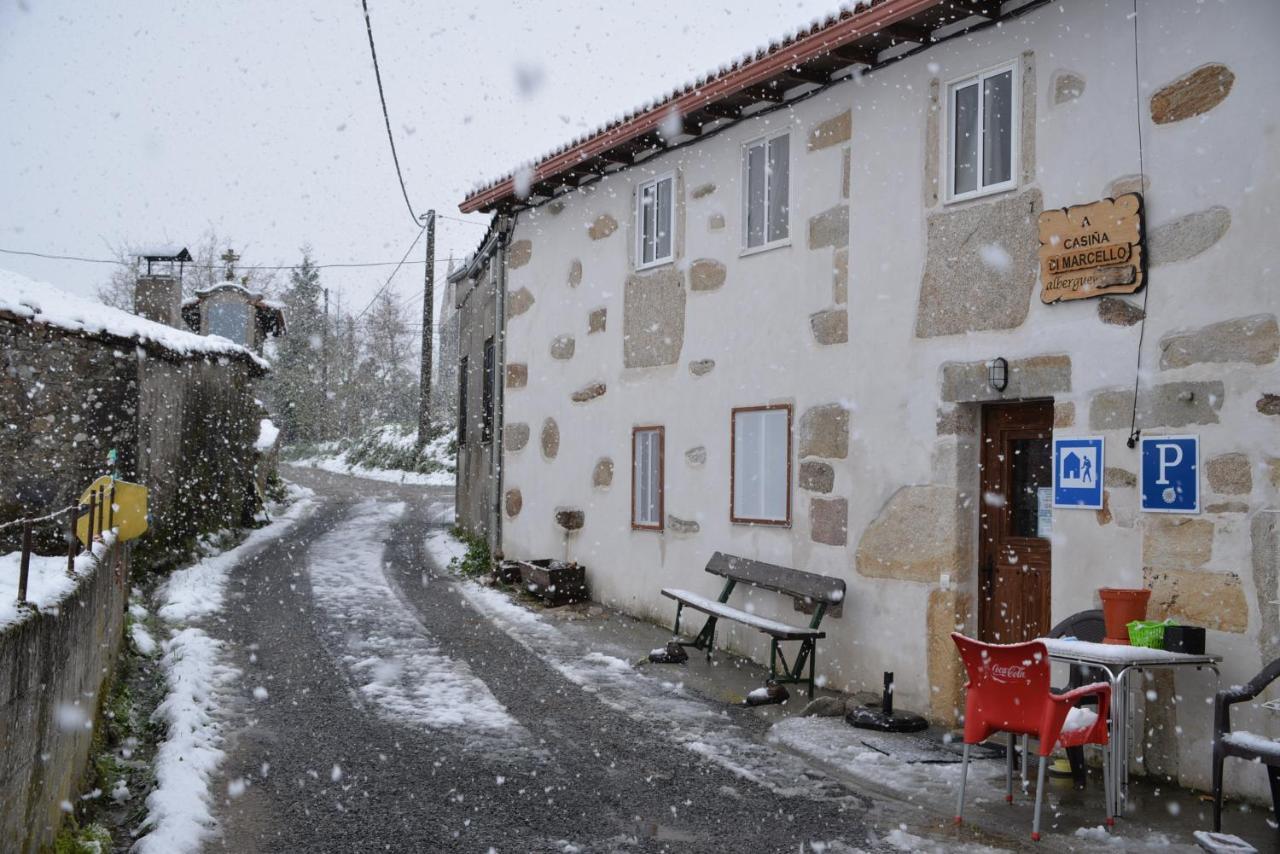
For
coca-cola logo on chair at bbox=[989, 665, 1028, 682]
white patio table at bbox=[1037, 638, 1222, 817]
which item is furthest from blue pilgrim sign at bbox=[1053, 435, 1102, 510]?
coca-cola logo on chair at bbox=[989, 665, 1028, 682]

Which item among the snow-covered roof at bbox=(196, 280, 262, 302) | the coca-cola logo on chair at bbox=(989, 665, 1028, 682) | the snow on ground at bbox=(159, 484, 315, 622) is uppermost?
the snow-covered roof at bbox=(196, 280, 262, 302)

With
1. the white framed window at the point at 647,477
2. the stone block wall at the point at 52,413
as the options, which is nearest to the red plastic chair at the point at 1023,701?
the white framed window at the point at 647,477

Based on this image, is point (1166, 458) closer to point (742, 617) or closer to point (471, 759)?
point (742, 617)

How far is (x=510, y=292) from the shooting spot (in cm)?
1360

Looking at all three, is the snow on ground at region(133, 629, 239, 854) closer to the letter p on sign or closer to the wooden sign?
the letter p on sign

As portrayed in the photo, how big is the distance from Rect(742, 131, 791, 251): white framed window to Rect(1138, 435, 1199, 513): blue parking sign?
146 inches

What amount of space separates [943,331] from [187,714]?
5605 millimetres

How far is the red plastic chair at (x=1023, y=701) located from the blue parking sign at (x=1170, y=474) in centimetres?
133

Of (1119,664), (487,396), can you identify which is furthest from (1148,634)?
(487,396)

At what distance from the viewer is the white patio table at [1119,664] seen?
5332 mm

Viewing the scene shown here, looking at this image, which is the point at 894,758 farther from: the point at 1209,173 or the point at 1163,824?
the point at 1209,173

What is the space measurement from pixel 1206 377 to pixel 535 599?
765 cm

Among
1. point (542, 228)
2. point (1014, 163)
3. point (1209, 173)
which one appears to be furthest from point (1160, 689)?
point (542, 228)

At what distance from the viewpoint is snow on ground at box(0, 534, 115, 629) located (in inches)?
145
